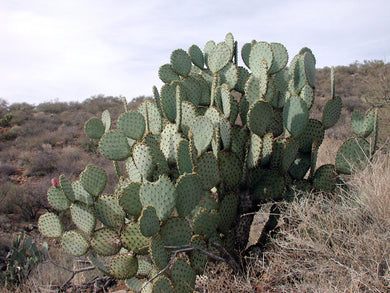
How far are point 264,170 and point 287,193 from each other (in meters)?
0.37

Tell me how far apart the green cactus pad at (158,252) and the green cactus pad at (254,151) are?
3.39 feet

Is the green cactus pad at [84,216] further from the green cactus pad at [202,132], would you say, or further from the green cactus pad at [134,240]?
the green cactus pad at [202,132]

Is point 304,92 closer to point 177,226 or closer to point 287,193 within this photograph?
point 287,193

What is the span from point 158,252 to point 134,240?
374 mm

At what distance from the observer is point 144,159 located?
252 cm

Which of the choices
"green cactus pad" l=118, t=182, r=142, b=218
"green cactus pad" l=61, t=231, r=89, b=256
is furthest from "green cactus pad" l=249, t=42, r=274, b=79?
"green cactus pad" l=61, t=231, r=89, b=256

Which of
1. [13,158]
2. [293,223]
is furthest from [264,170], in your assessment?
[13,158]

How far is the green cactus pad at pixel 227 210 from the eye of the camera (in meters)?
2.79

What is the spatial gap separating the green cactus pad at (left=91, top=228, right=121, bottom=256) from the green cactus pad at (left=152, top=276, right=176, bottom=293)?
23.1 inches

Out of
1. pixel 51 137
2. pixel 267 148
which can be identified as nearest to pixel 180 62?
pixel 267 148

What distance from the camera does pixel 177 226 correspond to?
93.7 inches

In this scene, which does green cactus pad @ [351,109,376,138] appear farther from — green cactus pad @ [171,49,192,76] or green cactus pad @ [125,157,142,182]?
green cactus pad @ [125,157,142,182]

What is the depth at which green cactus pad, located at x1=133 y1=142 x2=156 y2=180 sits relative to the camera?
8.22ft

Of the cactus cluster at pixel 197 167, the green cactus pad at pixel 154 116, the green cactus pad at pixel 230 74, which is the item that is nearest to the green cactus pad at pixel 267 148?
the cactus cluster at pixel 197 167
